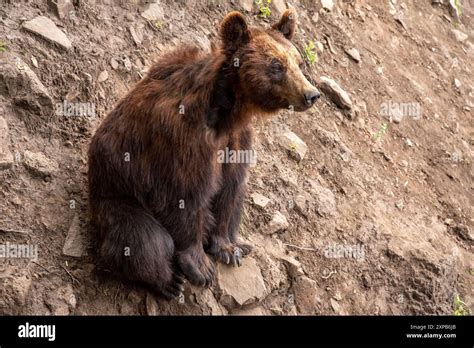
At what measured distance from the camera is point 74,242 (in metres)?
6.13

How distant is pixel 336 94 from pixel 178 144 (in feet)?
12.2

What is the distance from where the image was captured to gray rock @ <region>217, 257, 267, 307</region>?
634 centimetres

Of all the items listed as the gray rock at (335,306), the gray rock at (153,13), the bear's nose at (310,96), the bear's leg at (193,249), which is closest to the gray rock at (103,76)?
the gray rock at (153,13)

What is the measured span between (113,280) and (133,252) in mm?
421

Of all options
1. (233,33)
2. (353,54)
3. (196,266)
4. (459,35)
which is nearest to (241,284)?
(196,266)

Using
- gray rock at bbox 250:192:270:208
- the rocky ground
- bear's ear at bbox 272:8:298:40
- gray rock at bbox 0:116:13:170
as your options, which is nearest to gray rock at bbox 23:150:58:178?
the rocky ground

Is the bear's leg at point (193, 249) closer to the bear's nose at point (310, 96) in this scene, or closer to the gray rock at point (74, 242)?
the gray rock at point (74, 242)

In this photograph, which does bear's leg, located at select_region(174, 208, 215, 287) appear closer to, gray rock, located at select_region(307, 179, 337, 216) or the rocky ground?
the rocky ground

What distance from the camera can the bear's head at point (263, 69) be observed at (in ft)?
18.8

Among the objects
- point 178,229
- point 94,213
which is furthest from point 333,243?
point 94,213

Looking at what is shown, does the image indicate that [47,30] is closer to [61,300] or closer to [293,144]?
[61,300]

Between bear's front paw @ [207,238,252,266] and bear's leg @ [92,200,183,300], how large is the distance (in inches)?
21.3

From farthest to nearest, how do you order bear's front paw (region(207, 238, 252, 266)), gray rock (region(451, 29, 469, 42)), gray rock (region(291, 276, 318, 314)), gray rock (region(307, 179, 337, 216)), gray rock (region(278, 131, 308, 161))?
gray rock (region(451, 29, 469, 42))
gray rock (region(278, 131, 308, 161))
gray rock (region(307, 179, 337, 216))
gray rock (region(291, 276, 318, 314))
bear's front paw (region(207, 238, 252, 266))

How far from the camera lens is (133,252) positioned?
5.75m
